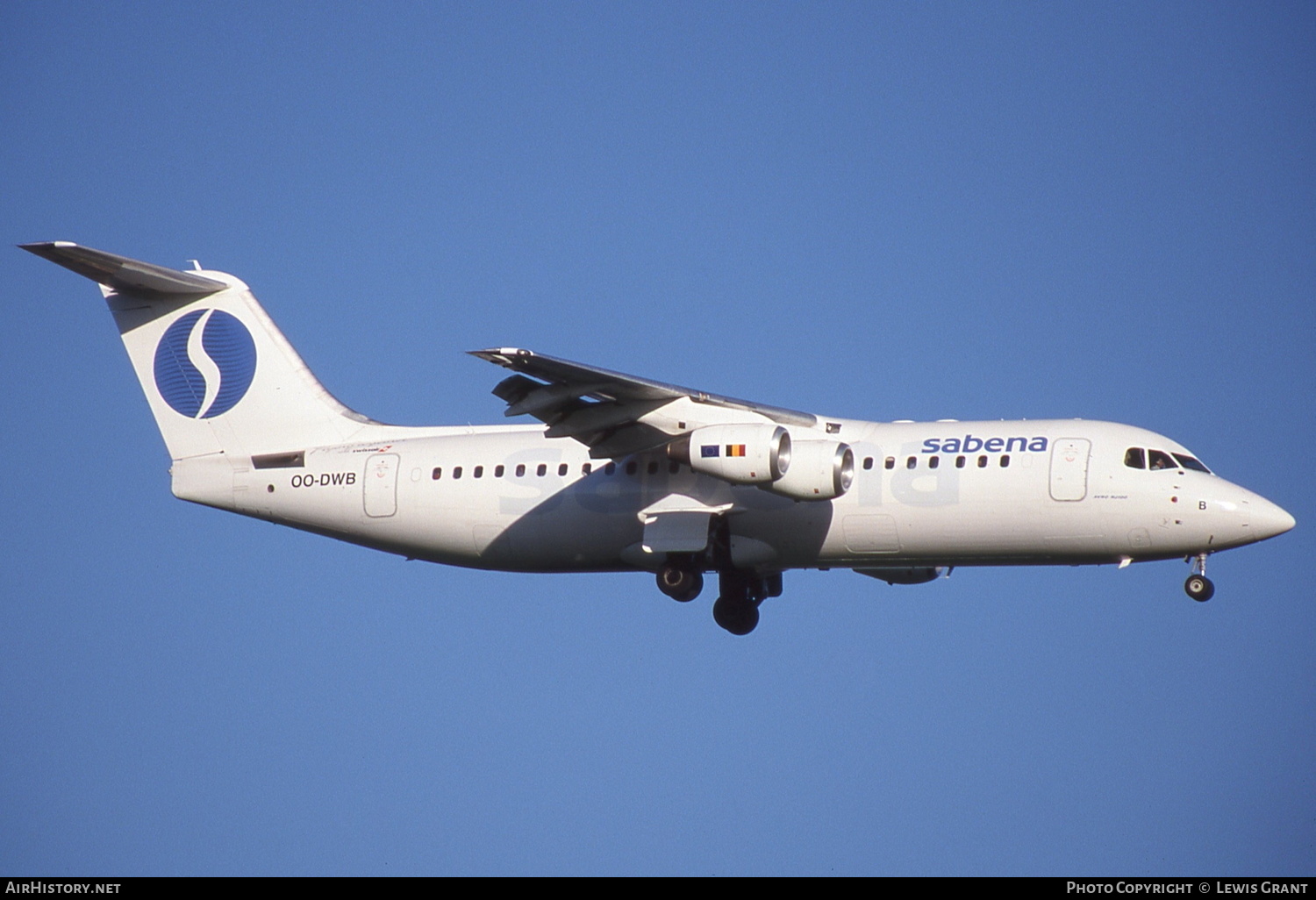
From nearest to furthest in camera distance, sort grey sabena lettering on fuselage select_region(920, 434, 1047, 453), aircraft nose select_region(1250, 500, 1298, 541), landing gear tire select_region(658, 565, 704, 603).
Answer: aircraft nose select_region(1250, 500, 1298, 541)
grey sabena lettering on fuselage select_region(920, 434, 1047, 453)
landing gear tire select_region(658, 565, 704, 603)

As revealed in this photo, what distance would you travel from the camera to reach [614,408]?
75.8ft

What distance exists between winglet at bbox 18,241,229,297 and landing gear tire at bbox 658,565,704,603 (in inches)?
309

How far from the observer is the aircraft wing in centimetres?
2247

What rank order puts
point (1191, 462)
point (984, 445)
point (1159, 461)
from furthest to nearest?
point (984, 445)
point (1191, 462)
point (1159, 461)

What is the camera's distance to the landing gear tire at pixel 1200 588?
868 inches

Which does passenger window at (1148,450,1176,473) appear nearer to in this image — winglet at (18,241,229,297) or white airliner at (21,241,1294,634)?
white airliner at (21,241,1294,634)

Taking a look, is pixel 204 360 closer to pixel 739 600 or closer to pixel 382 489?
pixel 382 489

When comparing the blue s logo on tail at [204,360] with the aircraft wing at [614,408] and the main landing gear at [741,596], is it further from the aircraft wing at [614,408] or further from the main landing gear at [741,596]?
the main landing gear at [741,596]

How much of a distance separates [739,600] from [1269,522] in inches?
270

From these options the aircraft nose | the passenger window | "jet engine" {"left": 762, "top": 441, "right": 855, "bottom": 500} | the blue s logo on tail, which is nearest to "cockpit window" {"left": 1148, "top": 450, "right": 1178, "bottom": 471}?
the passenger window

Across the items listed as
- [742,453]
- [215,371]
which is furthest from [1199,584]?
[215,371]

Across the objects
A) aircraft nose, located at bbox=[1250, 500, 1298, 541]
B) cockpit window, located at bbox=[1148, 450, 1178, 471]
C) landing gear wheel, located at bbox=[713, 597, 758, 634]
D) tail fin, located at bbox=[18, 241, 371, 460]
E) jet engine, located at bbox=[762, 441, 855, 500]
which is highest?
tail fin, located at bbox=[18, 241, 371, 460]
